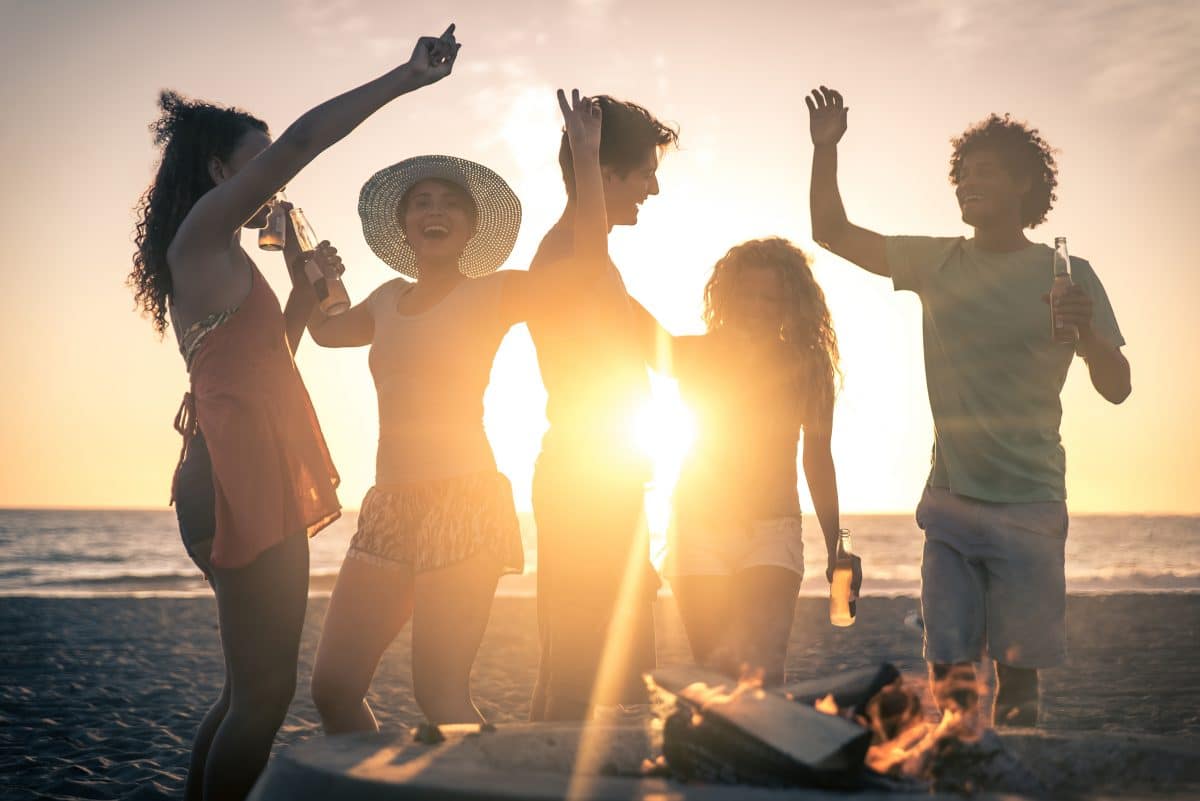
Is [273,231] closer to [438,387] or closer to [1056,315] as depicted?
[438,387]

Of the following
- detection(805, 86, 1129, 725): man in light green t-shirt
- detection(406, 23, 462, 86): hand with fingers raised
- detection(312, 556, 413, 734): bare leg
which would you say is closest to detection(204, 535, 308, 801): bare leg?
detection(312, 556, 413, 734): bare leg

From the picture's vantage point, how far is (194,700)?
8.27 meters

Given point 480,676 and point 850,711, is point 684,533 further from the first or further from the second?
point 480,676

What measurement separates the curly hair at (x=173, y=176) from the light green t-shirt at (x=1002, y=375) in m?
2.73

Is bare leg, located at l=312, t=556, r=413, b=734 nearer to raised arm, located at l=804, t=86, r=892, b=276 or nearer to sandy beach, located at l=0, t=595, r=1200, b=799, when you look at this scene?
raised arm, located at l=804, t=86, r=892, b=276

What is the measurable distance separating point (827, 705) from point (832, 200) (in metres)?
2.46

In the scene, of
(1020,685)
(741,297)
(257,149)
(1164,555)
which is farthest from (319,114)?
(1164,555)

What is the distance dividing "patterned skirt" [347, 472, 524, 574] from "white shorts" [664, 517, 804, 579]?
82 cm

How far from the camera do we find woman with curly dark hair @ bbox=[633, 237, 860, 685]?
3969 millimetres

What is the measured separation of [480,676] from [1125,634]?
785cm

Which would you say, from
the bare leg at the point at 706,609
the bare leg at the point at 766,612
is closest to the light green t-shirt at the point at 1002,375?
the bare leg at the point at 766,612

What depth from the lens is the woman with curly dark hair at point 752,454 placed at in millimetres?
3969

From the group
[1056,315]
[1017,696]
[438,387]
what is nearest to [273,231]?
[438,387]

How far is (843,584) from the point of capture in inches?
169
